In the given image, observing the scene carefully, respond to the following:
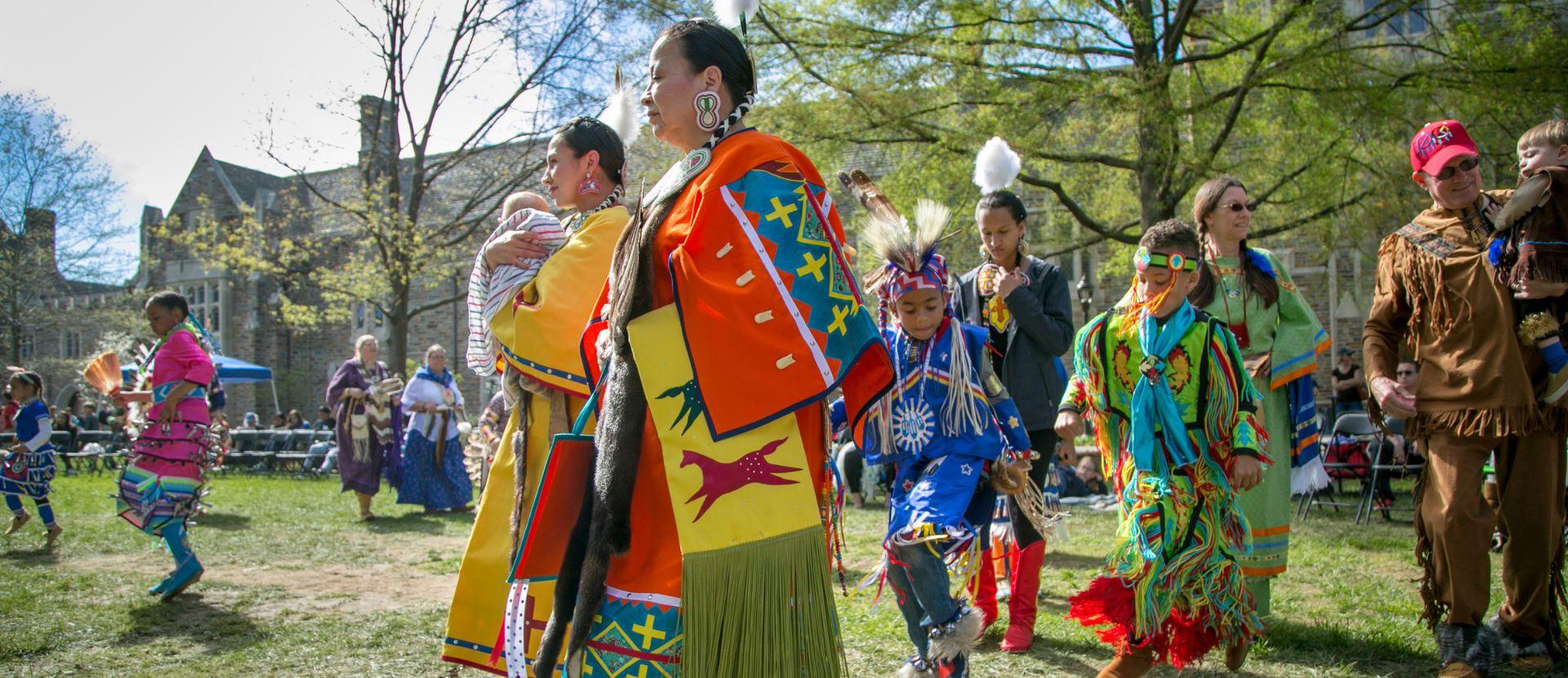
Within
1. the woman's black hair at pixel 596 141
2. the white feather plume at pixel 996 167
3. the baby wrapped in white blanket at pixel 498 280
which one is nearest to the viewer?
the baby wrapped in white blanket at pixel 498 280

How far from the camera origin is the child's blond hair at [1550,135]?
12.4ft

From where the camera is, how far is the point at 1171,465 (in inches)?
143

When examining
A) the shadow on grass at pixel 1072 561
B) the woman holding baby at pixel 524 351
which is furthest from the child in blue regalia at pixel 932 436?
the shadow on grass at pixel 1072 561

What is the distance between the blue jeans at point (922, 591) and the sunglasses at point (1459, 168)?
2.35m

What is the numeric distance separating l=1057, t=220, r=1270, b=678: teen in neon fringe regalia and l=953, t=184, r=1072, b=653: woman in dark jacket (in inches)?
25.1

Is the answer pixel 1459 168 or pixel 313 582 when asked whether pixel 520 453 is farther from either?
pixel 313 582

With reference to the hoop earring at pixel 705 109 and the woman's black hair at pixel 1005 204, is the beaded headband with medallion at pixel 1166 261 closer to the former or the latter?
the woman's black hair at pixel 1005 204

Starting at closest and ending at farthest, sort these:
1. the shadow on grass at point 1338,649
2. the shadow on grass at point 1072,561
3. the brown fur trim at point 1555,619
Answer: the brown fur trim at point 1555,619
the shadow on grass at point 1338,649
the shadow on grass at point 1072,561

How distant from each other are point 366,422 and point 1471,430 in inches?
405

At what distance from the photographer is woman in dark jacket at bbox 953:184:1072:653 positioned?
448 centimetres

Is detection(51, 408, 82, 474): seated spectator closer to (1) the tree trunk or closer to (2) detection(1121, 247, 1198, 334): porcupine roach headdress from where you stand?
(1) the tree trunk

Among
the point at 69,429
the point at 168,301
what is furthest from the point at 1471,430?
the point at 69,429

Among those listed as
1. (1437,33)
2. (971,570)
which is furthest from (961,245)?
(971,570)

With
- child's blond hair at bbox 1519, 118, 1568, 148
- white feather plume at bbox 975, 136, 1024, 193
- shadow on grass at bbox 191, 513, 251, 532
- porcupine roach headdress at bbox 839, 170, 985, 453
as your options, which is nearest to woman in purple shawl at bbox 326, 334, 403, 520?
shadow on grass at bbox 191, 513, 251, 532
